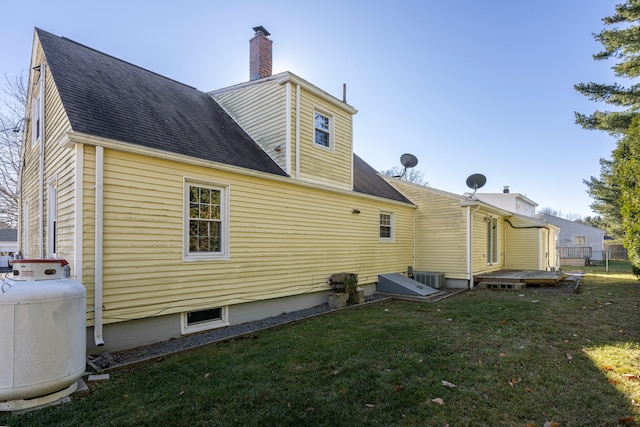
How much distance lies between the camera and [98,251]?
4871 millimetres

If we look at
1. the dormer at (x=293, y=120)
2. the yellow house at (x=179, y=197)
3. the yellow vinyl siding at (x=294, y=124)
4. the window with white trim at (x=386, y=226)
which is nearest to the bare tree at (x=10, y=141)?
the yellow house at (x=179, y=197)

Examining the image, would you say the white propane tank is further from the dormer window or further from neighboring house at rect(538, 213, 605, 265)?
neighboring house at rect(538, 213, 605, 265)

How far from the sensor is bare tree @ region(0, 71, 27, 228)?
16281 mm

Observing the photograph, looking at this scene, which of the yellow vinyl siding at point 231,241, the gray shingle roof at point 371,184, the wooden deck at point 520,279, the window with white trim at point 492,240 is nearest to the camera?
the yellow vinyl siding at point 231,241

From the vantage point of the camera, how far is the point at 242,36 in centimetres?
1095

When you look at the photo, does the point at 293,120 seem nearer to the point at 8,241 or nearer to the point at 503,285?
the point at 503,285

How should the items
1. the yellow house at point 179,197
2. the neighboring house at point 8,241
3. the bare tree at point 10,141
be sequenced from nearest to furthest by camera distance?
the yellow house at point 179,197 < the bare tree at point 10,141 < the neighboring house at point 8,241

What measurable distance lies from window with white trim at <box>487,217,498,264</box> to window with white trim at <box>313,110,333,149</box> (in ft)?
27.8

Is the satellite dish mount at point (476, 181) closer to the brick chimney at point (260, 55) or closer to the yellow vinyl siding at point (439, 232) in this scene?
the yellow vinyl siding at point (439, 232)

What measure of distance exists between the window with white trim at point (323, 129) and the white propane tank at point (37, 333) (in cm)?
696

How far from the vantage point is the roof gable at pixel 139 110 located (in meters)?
5.65

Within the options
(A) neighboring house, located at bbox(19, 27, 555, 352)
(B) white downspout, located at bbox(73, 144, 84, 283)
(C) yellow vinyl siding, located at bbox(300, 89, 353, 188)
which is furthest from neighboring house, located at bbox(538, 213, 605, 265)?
(B) white downspout, located at bbox(73, 144, 84, 283)

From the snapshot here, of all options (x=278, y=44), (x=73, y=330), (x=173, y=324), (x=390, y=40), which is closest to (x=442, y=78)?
(x=390, y=40)

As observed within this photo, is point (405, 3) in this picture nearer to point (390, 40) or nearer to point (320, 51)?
point (390, 40)
